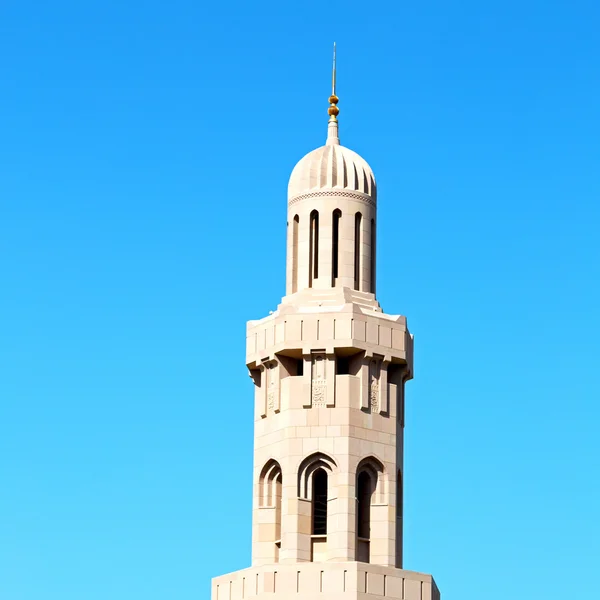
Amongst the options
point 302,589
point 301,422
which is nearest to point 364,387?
point 301,422

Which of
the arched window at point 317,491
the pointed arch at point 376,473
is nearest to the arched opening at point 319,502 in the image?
the arched window at point 317,491

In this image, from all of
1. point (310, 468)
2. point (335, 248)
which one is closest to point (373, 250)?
point (335, 248)

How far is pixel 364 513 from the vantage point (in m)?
64.2

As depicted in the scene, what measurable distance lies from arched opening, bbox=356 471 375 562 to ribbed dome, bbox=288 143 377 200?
10.1 meters

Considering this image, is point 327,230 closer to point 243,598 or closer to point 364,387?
point 364,387

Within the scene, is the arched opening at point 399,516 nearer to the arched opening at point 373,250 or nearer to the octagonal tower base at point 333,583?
the octagonal tower base at point 333,583

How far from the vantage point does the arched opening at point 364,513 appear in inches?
2496

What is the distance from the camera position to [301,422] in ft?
210

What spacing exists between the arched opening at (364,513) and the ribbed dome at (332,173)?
10087mm

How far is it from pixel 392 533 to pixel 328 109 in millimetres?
15919

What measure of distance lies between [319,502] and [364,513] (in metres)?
1.56

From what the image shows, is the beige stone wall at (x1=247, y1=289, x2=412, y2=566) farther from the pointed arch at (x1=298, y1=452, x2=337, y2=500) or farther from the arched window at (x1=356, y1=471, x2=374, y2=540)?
the arched window at (x1=356, y1=471, x2=374, y2=540)

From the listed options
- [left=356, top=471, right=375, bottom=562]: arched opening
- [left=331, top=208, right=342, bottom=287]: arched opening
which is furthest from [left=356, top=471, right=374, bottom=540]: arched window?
[left=331, top=208, right=342, bottom=287]: arched opening

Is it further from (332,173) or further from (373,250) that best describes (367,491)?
(332,173)
